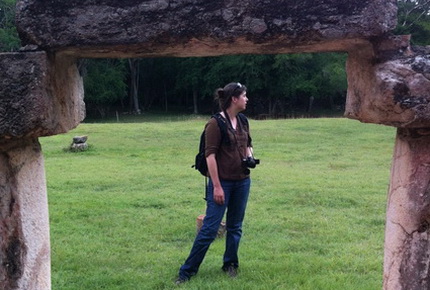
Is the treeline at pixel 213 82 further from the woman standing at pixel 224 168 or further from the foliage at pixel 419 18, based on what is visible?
the woman standing at pixel 224 168

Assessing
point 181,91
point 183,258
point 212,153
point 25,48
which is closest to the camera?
point 25,48

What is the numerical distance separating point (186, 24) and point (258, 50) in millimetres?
510

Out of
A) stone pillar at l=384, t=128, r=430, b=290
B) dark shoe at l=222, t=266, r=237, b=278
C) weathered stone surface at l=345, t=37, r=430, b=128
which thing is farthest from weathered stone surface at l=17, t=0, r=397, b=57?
dark shoe at l=222, t=266, r=237, b=278

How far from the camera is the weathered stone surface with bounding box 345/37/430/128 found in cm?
272

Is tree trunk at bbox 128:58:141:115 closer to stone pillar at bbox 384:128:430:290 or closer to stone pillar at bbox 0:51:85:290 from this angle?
stone pillar at bbox 0:51:85:290

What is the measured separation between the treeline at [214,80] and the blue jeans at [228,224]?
27.8 m

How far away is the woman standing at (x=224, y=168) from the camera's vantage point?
4.90m

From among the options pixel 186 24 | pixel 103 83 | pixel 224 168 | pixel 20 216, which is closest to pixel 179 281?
pixel 224 168

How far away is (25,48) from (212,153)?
7.58 ft

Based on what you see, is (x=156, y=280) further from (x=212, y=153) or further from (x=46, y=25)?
(x=46, y=25)

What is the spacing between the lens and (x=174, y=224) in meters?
7.00

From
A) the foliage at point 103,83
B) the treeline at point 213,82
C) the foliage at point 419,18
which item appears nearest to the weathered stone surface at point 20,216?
the foliage at point 419,18

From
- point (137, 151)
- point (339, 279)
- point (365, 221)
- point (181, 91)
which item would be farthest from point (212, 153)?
point (181, 91)

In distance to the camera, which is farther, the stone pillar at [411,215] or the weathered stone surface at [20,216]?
the weathered stone surface at [20,216]
